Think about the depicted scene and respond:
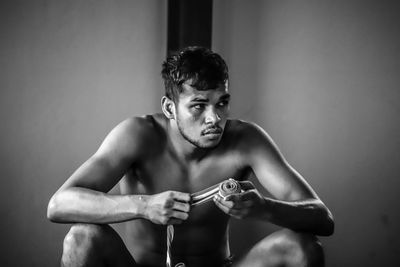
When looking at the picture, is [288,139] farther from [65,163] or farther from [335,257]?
[65,163]

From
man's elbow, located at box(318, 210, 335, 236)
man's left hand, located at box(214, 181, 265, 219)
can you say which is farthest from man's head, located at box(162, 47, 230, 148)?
man's elbow, located at box(318, 210, 335, 236)

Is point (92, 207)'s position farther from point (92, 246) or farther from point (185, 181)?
point (185, 181)

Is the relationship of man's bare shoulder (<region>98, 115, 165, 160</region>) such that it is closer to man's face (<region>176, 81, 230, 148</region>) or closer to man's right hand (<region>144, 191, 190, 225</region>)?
man's face (<region>176, 81, 230, 148</region>)

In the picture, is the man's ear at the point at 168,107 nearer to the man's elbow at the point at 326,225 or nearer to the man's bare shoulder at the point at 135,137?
the man's bare shoulder at the point at 135,137

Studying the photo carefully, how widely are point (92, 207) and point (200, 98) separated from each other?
476 millimetres

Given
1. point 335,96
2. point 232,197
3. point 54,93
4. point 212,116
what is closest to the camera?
point 232,197

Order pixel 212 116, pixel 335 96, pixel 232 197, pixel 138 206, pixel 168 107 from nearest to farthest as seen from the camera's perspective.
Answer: pixel 232 197, pixel 138 206, pixel 212 116, pixel 168 107, pixel 335 96

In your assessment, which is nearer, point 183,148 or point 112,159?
point 112,159

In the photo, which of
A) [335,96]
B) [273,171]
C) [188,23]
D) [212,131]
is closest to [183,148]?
[212,131]

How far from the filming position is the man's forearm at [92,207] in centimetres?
142

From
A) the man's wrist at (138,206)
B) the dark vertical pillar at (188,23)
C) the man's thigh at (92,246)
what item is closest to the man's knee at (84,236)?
the man's thigh at (92,246)

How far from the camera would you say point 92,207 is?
1.43m

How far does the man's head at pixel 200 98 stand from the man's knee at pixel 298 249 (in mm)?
373

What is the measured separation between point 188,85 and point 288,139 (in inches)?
36.3
